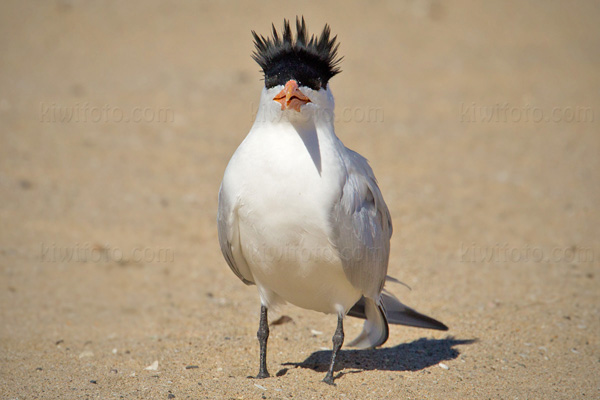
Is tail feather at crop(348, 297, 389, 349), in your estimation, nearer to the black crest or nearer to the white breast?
the white breast

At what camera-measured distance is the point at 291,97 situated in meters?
3.96

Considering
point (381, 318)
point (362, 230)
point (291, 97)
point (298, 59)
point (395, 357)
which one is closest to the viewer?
point (291, 97)

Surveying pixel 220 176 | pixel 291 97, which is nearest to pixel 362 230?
pixel 291 97

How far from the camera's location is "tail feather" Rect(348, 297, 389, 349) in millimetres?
4941

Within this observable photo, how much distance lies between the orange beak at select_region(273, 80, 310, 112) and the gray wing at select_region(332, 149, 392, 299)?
2.01 feet

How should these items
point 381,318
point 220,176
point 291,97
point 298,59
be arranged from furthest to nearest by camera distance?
point 220,176 → point 381,318 → point 298,59 → point 291,97

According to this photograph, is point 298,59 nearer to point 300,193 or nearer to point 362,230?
point 300,193

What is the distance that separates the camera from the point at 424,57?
1382 centimetres

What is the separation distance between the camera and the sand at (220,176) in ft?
16.5

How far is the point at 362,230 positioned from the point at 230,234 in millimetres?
898

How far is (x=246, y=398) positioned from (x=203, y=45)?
11190mm

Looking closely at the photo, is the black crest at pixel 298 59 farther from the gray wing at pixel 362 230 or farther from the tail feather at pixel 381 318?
the tail feather at pixel 381 318

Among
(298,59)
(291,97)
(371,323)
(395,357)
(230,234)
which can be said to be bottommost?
(395,357)

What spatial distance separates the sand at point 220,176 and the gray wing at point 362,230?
769 mm
